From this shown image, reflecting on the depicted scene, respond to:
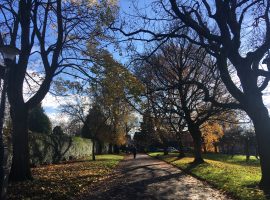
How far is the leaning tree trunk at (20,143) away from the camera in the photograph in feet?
57.1

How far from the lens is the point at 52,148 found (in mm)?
35281

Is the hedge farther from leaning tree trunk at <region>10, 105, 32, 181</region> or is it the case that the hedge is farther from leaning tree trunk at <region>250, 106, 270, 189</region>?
leaning tree trunk at <region>250, 106, 270, 189</region>

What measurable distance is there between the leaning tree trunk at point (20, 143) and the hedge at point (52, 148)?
11403 mm

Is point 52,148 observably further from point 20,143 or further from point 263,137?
point 263,137

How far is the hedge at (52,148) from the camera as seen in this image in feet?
98.9

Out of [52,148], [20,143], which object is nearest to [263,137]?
[20,143]

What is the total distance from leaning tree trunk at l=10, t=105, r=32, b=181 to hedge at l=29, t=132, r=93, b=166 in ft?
37.4

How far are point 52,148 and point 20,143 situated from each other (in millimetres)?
17766

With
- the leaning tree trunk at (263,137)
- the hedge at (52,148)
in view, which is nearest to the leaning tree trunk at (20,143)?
the leaning tree trunk at (263,137)

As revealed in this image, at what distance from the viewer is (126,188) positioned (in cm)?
1561

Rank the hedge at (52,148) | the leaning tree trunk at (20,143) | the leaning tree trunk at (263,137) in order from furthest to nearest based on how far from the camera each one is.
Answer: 1. the hedge at (52,148)
2. the leaning tree trunk at (20,143)
3. the leaning tree trunk at (263,137)

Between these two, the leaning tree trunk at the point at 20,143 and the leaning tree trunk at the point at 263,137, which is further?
the leaning tree trunk at the point at 20,143

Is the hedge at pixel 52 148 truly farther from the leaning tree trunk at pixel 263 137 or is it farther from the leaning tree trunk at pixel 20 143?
the leaning tree trunk at pixel 263 137

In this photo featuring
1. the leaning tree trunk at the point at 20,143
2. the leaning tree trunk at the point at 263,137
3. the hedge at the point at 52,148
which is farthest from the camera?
the hedge at the point at 52,148
